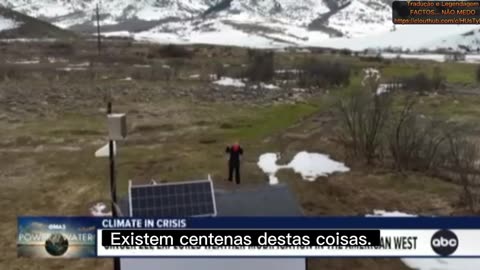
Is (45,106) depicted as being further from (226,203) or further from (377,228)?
(377,228)

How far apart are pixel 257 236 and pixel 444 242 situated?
10.9 ft

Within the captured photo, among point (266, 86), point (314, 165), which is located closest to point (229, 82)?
point (266, 86)

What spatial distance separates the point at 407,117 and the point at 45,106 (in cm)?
2984

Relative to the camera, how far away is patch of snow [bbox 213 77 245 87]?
62.5m

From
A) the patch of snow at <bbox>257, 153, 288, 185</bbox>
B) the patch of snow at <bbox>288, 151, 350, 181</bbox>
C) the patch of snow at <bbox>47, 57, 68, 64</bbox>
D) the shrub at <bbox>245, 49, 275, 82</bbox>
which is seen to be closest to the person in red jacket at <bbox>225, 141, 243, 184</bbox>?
the patch of snow at <bbox>257, 153, 288, 185</bbox>

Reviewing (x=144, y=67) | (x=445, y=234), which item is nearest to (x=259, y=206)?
(x=445, y=234)

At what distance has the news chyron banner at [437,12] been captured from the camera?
1750 centimetres

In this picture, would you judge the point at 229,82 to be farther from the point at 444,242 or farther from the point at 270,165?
the point at 444,242

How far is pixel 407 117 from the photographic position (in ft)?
90.8

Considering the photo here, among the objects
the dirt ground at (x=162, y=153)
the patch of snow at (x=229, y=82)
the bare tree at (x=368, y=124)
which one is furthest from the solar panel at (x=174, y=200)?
the patch of snow at (x=229, y=82)

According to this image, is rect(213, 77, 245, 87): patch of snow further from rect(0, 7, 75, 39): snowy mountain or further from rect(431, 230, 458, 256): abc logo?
rect(0, 7, 75, 39): snowy mountain

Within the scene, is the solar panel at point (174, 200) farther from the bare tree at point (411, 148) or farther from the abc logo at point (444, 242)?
the bare tree at point (411, 148)

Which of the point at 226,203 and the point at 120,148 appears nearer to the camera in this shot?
the point at 226,203

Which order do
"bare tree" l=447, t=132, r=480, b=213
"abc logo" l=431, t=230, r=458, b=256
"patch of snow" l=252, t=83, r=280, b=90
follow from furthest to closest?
"patch of snow" l=252, t=83, r=280, b=90, "bare tree" l=447, t=132, r=480, b=213, "abc logo" l=431, t=230, r=458, b=256
